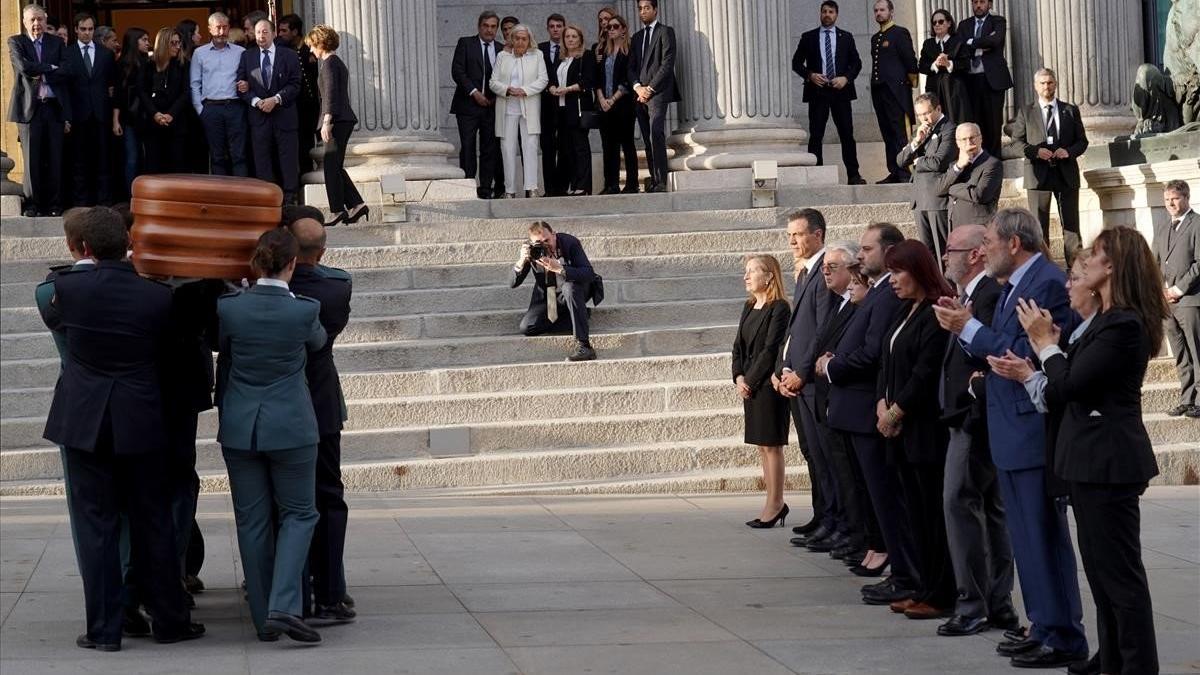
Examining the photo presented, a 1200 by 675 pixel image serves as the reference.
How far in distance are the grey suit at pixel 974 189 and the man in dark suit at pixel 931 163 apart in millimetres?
230

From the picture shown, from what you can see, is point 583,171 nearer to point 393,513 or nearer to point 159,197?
point 393,513

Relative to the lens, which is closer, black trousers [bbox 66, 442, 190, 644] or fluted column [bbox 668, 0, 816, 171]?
black trousers [bbox 66, 442, 190, 644]

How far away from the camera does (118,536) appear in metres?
8.21

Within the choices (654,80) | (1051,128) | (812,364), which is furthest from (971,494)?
(654,80)

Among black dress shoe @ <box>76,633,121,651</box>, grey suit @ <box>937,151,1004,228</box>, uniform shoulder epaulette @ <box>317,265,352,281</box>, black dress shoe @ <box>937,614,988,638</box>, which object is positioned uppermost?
grey suit @ <box>937,151,1004,228</box>

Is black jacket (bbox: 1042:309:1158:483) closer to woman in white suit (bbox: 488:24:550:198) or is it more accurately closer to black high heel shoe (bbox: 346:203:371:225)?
black high heel shoe (bbox: 346:203:371:225)

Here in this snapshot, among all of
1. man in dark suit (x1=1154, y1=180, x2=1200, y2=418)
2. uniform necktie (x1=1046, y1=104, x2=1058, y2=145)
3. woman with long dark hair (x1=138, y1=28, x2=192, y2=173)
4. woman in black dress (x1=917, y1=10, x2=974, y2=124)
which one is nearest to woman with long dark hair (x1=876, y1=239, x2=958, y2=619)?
man in dark suit (x1=1154, y1=180, x2=1200, y2=418)

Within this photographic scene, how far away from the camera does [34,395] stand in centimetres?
1416

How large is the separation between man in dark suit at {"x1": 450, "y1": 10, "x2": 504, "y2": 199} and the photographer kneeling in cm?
359

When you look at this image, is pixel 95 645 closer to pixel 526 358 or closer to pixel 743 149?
pixel 526 358

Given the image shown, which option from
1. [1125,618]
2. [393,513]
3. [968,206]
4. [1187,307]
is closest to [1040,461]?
[1125,618]

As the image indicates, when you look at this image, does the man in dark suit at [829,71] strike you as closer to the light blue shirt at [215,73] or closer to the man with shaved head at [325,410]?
the light blue shirt at [215,73]

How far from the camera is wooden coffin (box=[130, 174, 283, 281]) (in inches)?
304

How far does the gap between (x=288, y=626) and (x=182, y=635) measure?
1.72ft
